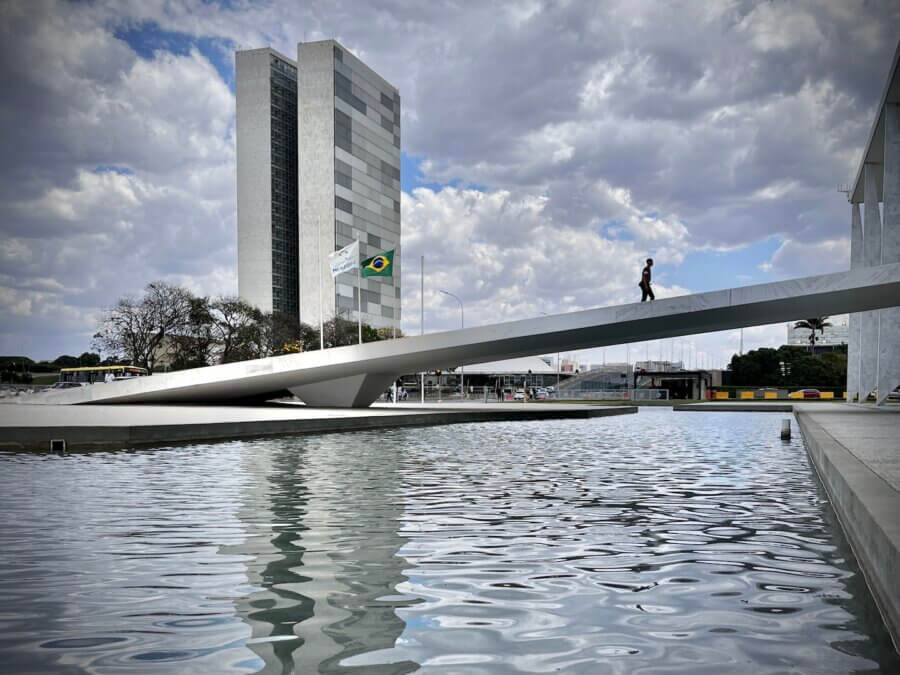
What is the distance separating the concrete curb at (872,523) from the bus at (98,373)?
1847 inches

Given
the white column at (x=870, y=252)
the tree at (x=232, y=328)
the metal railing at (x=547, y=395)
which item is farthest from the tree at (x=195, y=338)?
the white column at (x=870, y=252)

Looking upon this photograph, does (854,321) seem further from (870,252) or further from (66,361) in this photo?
(66,361)

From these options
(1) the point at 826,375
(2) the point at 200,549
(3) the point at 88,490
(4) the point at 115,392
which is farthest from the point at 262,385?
(1) the point at 826,375

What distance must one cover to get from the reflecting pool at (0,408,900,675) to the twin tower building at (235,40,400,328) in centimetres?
8937

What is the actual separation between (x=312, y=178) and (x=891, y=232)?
273 ft

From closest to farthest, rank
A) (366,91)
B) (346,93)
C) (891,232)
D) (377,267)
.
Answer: (891,232) < (377,267) < (346,93) < (366,91)

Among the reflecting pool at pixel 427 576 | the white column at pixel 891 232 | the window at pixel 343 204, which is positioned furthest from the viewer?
the window at pixel 343 204

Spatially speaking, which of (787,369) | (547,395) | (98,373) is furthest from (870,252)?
(787,369)

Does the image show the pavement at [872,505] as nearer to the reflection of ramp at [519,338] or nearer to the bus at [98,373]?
the reflection of ramp at [519,338]

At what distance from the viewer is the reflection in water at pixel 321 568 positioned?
3.56 metres

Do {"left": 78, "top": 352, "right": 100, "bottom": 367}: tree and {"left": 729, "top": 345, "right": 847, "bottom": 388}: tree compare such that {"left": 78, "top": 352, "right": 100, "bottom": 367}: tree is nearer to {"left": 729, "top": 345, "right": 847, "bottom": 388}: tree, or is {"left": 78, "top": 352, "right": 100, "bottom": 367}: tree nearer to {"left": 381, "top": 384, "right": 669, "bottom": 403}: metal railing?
{"left": 381, "top": 384, "right": 669, "bottom": 403}: metal railing

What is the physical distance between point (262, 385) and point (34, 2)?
2535 centimetres

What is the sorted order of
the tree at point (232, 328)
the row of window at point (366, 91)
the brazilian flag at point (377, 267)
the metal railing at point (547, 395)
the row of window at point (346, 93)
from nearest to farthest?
the brazilian flag at point (377, 267), the tree at point (232, 328), the metal railing at point (547, 395), the row of window at point (346, 93), the row of window at point (366, 91)

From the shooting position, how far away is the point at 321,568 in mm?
5031
